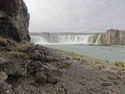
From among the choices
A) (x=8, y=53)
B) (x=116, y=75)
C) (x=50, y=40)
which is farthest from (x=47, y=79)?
(x=50, y=40)

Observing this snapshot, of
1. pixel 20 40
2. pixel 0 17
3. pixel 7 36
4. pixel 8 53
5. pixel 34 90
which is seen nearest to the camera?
pixel 34 90

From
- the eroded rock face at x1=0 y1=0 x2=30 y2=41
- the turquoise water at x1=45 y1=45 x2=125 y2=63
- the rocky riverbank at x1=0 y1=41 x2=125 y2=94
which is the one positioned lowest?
the turquoise water at x1=45 y1=45 x2=125 y2=63

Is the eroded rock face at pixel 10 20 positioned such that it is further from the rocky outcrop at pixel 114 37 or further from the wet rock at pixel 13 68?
the rocky outcrop at pixel 114 37

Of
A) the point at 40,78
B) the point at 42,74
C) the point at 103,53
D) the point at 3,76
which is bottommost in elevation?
the point at 103,53

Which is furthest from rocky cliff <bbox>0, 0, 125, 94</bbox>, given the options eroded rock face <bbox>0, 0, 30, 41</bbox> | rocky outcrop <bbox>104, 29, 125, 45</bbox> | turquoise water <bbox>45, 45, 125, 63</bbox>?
rocky outcrop <bbox>104, 29, 125, 45</bbox>

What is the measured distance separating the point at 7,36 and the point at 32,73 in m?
8.28

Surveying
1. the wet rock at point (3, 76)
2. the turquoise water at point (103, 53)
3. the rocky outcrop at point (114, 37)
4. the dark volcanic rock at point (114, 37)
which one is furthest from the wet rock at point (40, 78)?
the rocky outcrop at point (114, 37)

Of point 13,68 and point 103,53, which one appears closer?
point 13,68

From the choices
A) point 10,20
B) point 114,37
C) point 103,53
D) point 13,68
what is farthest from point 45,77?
point 114,37

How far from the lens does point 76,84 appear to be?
61.4 feet

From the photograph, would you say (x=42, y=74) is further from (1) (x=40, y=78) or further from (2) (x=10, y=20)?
(2) (x=10, y=20)

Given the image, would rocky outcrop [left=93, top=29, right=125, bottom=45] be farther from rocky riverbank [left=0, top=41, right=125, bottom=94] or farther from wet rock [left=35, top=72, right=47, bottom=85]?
wet rock [left=35, top=72, right=47, bottom=85]

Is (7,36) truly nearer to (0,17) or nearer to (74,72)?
(0,17)

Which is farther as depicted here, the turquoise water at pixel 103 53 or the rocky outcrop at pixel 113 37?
the rocky outcrop at pixel 113 37
